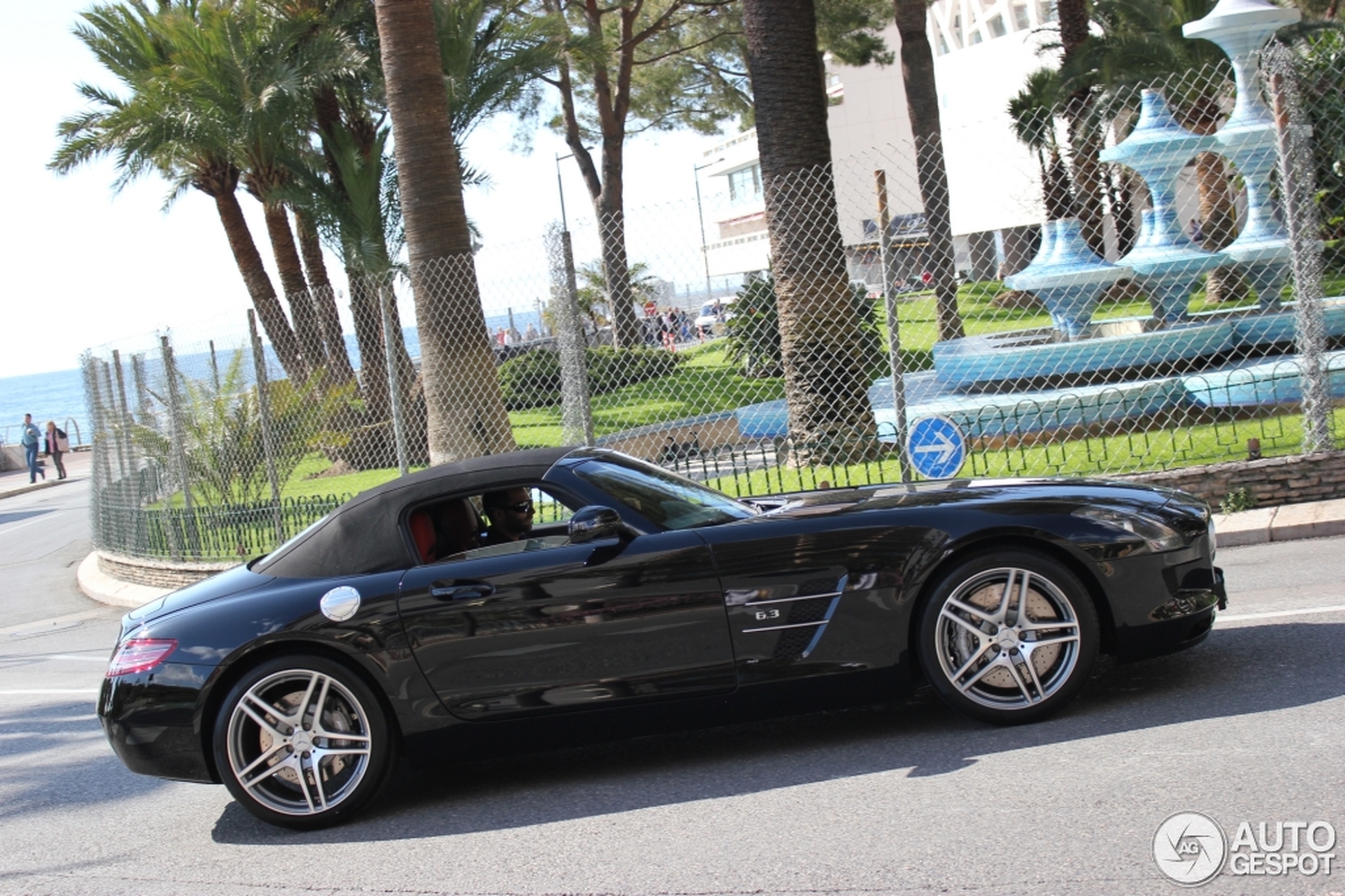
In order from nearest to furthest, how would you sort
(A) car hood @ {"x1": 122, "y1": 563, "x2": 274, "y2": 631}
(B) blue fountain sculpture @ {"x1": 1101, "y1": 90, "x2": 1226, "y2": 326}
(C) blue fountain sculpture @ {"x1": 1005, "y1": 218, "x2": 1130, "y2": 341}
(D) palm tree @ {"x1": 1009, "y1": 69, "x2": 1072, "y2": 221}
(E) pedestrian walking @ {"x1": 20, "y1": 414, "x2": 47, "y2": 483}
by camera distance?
(A) car hood @ {"x1": 122, "y1": 563, "x2": 274, "y2": 631}, (B) blue fountain sculpture @ {"x1": 1101, "y1": 90, "x2": 1226, "y2": 326}, (C) blue fountain sculpture @ {"x1": 1005, "y1": 218, "x2": 1130, "y2": 341}, (D) palm tree @ {"x1": 1009, "y1": 69, "x2": 1072, "y2": 221}, (E) pedestrian walking @ {"x1": 20, "y1": 414, "x2": 47, "y2": 483}

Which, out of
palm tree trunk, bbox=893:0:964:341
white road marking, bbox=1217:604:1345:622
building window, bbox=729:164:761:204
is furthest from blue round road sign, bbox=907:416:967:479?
building window, bbox=729:164:761:204

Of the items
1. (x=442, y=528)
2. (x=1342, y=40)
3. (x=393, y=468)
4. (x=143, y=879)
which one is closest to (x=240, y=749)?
(x=143, y=879)

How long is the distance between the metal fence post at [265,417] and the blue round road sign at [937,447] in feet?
21.2

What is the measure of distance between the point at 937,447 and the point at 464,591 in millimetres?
4224

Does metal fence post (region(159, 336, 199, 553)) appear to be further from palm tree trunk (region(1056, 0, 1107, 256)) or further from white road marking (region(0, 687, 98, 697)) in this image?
palm tree trunk (region(1056, 0, 1107, 256))

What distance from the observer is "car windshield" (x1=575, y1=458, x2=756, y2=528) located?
5.38 meters

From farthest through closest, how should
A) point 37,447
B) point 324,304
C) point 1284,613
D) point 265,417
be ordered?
point 37,447 < point 324,304 < point 265,417 < point 1284,613

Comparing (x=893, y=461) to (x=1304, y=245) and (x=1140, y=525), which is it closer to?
(x=1304, y=245)

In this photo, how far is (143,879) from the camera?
4891 mm

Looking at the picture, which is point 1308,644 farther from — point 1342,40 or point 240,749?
point 1342,40

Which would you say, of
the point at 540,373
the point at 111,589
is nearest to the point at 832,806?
the point at 111,589

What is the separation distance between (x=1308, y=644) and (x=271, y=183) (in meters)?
20.1

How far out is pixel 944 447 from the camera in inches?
334

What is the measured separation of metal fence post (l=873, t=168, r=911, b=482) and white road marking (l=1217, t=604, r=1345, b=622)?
235 cm
